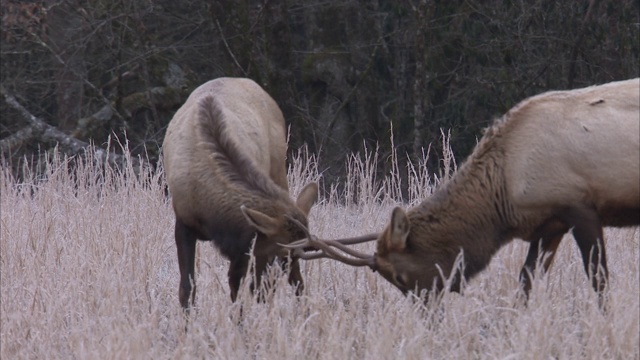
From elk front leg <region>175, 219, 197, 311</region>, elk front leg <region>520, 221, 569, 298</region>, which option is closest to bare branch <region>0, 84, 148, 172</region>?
elk front leg <region>175, 219, 197, 311</region>

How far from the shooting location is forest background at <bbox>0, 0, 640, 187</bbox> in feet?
51.4

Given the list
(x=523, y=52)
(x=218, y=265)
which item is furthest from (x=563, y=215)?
(x=523, y=52)

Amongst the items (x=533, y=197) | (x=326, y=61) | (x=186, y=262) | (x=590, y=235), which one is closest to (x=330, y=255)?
(x=186, y=262)

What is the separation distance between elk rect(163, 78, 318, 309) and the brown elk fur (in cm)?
57

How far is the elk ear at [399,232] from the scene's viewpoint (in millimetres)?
6504

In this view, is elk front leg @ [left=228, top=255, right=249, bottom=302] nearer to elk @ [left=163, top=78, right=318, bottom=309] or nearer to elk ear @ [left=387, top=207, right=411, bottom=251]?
elk @ [left=163, top=78, right=318, bottom=309]

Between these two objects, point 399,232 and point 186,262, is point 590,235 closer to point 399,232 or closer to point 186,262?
point 399,232

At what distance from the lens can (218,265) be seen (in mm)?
8242

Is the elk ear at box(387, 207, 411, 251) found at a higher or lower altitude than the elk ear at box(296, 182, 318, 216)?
lower

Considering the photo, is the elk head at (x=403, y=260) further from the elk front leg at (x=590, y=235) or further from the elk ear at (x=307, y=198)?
the elk front leg at (x=590, y=235)

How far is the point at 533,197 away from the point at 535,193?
26mm

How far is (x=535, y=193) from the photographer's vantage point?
6.34 meters

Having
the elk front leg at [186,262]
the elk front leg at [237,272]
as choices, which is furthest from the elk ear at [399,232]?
the elk front leg at [186,262]

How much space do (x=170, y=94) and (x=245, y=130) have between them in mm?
9604
